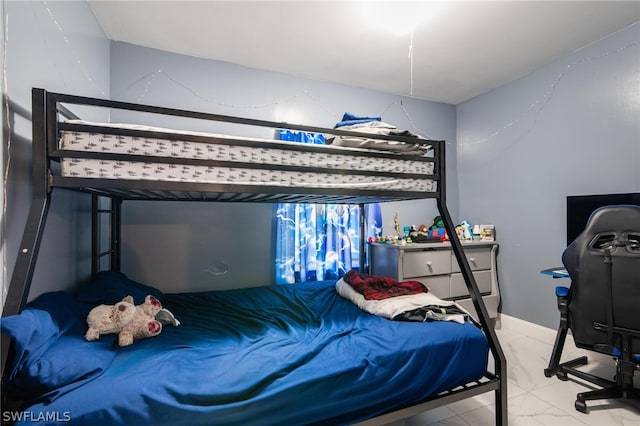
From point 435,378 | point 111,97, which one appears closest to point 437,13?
point 435,378

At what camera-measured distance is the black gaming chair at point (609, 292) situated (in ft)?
5.06

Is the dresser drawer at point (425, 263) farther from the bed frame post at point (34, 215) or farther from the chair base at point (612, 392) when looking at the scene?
the bed frame post at point (34, 215)

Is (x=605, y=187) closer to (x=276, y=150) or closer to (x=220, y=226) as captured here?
(x=276, y=150)

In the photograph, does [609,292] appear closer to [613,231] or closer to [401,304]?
[613,231]

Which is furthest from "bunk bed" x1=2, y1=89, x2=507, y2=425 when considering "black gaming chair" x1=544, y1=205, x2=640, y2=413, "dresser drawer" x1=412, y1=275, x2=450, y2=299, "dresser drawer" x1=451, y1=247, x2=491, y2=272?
"dresser drawer" x1=451, y1=247, x2=491, y2=272

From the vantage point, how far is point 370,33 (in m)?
2.22

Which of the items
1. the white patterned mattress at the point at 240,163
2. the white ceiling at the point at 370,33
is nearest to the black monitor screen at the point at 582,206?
the white ceiling at the point at 370,33

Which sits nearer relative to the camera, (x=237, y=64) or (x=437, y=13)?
(x=437, y=13)

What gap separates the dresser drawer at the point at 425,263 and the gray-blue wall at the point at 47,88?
247 centimetres

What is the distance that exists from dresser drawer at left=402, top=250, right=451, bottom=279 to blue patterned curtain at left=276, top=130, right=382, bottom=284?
0.56 meters

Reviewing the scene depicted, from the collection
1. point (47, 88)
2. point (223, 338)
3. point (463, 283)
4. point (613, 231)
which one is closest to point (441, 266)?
Result: point (463, 283)

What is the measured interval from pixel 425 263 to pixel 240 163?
2.11 m

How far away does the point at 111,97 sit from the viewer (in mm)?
2342

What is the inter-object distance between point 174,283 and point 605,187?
3692 mm
